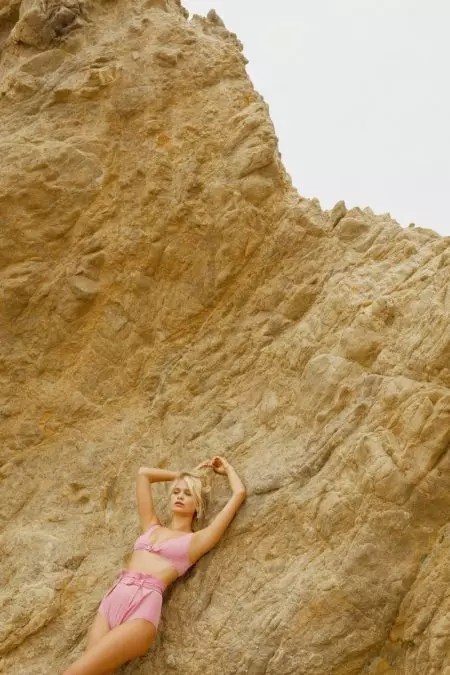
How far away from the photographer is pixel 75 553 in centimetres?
561

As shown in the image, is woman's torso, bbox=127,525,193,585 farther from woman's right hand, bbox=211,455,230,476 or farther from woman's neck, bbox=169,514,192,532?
woman's right hand, bbox=211,455,230,476

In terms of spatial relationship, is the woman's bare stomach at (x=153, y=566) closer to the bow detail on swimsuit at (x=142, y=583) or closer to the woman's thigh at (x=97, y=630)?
the bow detail on swimsuit at (x=142, y=583)

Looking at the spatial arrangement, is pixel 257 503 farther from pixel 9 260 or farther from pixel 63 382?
pixel 9 260

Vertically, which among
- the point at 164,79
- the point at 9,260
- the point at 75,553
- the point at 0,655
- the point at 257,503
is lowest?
the point at 0,655

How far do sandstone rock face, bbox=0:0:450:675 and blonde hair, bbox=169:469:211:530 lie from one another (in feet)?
0.32

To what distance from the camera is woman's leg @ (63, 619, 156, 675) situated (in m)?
4.61

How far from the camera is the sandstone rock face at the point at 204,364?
4.54m

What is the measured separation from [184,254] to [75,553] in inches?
100

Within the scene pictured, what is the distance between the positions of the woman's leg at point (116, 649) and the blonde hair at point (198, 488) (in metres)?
0.83

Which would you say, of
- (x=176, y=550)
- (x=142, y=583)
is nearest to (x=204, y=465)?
(x=176, y=550)

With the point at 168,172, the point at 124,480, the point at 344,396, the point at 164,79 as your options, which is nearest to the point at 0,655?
the point at 124,480

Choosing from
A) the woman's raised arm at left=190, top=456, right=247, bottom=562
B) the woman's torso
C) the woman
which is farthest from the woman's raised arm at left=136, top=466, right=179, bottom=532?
the woman's raised arm at left=190, top=456, right=247, bottom=562

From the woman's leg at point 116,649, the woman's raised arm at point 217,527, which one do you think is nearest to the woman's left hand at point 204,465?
the woman's raised arm at point 217,527

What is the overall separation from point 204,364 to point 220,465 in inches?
38.9
